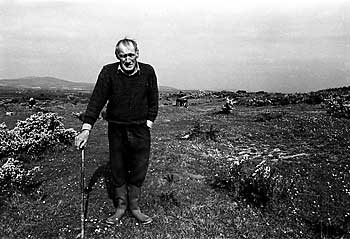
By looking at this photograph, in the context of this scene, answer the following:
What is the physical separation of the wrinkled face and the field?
3.03m

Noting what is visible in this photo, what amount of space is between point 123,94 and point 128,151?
1167 millimetres

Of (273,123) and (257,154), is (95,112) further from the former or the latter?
(273,123)

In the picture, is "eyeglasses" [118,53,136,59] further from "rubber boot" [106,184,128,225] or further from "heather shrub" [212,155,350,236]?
"heather shrub" [212,155,350,236]

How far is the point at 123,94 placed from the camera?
253 inches

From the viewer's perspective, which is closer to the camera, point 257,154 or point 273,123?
point 257,154

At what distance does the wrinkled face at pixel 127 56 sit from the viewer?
612 cm

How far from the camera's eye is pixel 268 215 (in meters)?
7.23

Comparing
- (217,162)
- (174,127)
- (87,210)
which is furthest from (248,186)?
(174,127)

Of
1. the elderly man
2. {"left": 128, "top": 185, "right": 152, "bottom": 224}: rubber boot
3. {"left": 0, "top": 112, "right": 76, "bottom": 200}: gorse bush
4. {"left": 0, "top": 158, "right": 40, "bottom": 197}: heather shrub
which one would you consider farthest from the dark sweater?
{"left": 0, "top": 112, "right": 76, "bottom": 200}: gorse bush

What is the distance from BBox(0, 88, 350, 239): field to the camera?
22.3ft

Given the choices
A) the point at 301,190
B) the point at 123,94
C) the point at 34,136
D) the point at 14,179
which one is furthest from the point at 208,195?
the point at 34,136

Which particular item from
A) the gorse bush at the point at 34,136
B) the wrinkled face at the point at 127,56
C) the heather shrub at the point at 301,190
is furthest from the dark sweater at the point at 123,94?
the gorse bush at the point at 34,136

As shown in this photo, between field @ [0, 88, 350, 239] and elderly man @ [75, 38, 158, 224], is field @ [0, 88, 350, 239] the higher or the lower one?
the lower one

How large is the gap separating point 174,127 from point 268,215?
1013 centimetres
